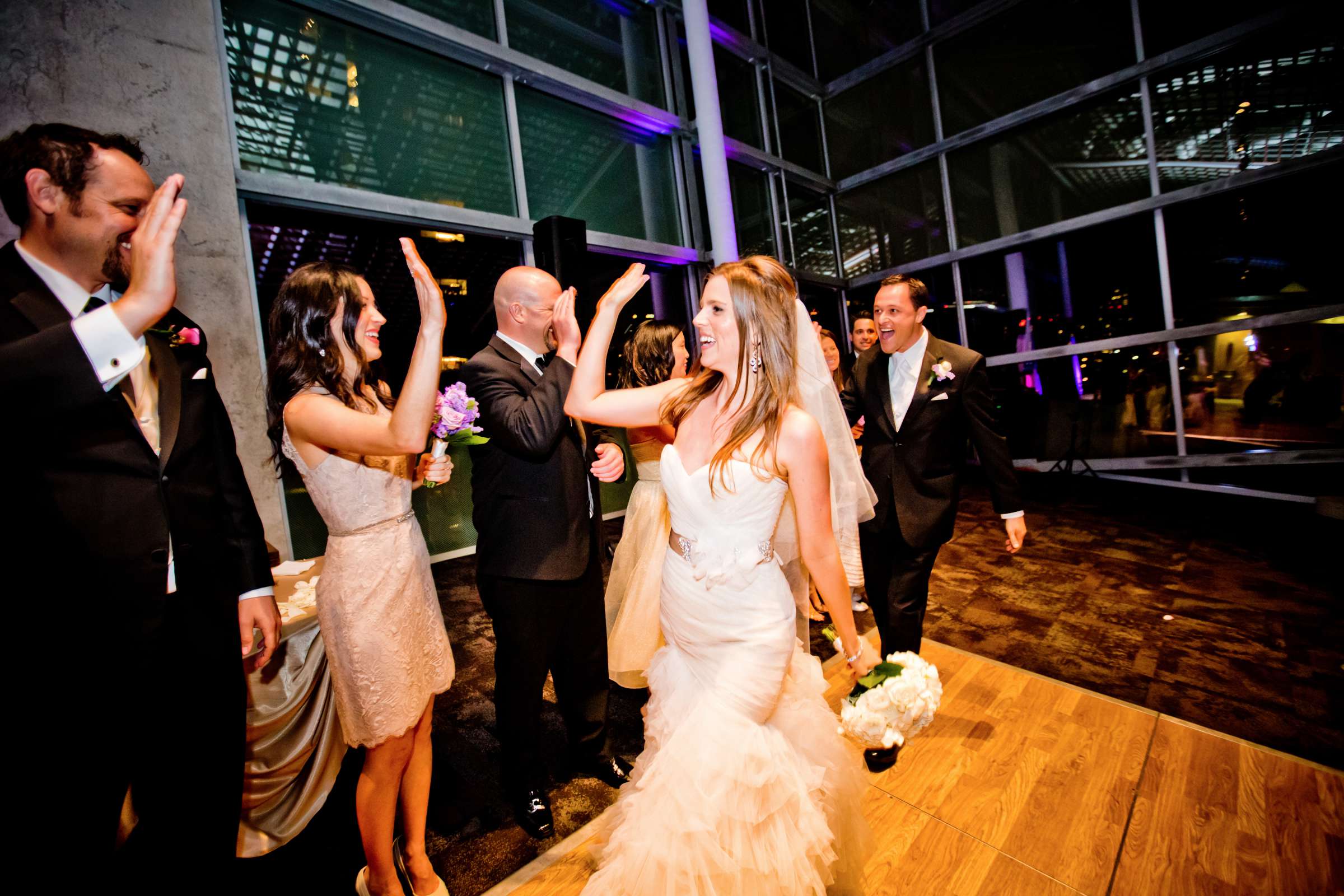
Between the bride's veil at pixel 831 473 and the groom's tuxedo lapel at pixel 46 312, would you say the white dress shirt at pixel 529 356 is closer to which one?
the bride's veil at pixel 831 473

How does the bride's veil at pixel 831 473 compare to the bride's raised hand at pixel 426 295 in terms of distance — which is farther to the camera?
the bride's veil at pixel 831 473

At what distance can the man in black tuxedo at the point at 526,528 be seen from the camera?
1906 mm

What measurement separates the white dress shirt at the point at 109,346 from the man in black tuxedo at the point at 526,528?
0.82m

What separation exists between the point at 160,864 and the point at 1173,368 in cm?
915

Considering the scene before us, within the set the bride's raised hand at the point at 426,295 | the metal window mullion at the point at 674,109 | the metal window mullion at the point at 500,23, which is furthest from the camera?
the metal window mullion at the point at 674,109

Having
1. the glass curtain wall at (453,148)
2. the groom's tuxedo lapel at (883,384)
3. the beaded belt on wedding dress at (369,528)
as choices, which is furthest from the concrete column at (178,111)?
the groom's tuxedo lapel at (883,384)

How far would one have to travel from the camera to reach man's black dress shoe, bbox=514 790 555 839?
1.96m

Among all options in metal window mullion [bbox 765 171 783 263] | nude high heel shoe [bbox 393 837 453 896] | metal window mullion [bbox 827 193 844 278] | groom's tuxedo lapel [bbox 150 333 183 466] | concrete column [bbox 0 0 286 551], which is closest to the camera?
groom's tuxedo lapel [bbox 150 333 183 466]

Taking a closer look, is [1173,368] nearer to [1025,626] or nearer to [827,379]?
[1025,626]

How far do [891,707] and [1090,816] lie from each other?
44.1 inches

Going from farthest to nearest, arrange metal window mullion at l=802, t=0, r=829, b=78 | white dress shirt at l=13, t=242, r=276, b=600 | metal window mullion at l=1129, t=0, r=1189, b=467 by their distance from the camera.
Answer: metal window mullion at l=802, t=0, r=829, b=78, metal window mullion at l=1129, t=0, r=1189, b=467, white dress shirt at l=13, t=242, r=276, b=600

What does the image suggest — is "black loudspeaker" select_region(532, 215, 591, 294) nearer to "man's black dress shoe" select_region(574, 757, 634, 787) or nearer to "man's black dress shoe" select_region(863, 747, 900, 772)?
"man's black dress shoe" select_region(574, 757, 634, 787)

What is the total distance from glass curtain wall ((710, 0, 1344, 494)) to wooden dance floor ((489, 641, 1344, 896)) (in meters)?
5.87

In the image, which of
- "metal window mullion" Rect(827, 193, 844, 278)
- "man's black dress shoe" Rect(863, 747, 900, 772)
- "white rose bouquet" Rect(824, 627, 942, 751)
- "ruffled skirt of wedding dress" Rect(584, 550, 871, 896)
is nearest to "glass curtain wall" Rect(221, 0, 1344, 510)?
"metal window mullion" Rect(827, 193, 844, 278)
